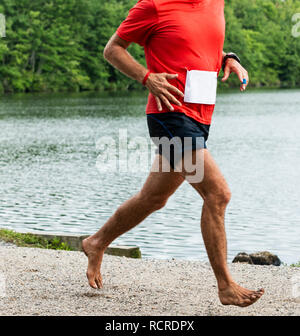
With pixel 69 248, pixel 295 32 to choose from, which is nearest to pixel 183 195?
pixel 69 248

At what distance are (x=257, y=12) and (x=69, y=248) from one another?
132336 mm

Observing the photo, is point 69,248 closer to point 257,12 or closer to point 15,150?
point 15,150

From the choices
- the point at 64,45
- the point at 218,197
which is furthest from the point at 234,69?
the point at 64,45

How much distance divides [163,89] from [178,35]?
0.34m

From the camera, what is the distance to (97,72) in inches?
3521

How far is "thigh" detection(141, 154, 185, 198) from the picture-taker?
16.3ft

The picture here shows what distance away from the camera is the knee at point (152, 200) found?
5047mm

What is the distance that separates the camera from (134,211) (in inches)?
203

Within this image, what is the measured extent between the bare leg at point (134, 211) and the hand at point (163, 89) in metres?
0.44
